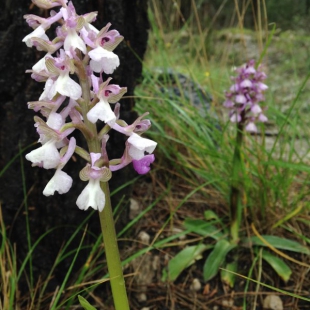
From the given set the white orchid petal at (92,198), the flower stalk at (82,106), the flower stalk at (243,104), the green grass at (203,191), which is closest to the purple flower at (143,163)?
the flower stalk at (82,106)

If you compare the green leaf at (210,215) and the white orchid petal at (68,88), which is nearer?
the white orchid petal at (68,88)

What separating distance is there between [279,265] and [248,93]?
32.6 inches

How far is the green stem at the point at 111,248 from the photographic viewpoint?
3.43 ft

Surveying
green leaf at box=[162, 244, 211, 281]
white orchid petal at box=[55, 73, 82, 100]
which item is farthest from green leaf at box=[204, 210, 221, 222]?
white orchid petal at box=[55, 73, 82, 100]

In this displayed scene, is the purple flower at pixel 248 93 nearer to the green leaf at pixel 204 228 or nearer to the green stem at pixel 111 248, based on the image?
the green leaf at pixel 204 228

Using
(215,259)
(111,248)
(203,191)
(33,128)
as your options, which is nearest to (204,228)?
(215,259)

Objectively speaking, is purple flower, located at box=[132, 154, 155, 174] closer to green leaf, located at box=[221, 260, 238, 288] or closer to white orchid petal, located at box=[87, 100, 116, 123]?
white orchid petal, located at box=[87, 100, 116, 123]

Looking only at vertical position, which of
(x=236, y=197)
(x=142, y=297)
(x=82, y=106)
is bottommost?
(x=142, y=297)

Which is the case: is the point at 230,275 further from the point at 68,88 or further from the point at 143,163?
the point at 68,88

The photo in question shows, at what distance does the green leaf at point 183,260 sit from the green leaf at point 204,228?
2.5 inches

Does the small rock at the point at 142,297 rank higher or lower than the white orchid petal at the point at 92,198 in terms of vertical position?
lower

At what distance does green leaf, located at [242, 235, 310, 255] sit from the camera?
205cm

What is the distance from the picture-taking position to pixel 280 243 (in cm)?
210

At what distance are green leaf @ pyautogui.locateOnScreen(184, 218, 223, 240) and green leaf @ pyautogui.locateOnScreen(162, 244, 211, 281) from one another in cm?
6
